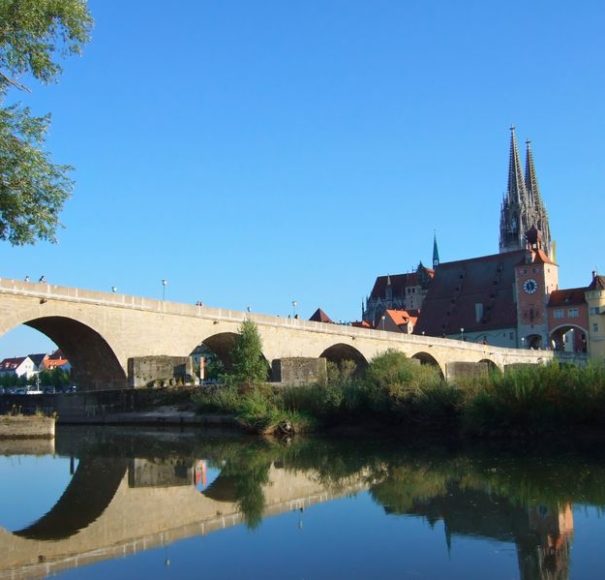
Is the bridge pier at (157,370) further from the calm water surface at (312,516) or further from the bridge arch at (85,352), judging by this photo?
the calm water surface at (312,516)

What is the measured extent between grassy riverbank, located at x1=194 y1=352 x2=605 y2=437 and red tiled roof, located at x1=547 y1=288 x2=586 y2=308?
70.8 metres

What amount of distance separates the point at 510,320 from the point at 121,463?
86.7 meters

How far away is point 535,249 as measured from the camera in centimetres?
9756

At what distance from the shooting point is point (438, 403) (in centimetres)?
2169

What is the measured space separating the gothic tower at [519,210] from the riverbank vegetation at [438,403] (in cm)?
11111

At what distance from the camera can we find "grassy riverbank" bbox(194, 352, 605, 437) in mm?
19094

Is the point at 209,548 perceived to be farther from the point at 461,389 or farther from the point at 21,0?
the point at 461,389

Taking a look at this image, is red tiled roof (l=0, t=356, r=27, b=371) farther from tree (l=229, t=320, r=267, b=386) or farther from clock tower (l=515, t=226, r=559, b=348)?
tree (l=229, t=320, r=267, b=386)

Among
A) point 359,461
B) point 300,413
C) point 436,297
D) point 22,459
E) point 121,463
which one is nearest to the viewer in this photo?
point 359,461

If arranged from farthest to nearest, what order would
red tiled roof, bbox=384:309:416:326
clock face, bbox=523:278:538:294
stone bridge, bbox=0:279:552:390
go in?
red tiled roof, bbox=384:309:416:326 < clock face, bbox=523:278:538:294 < stone bridge, bbox=0:279:552:390

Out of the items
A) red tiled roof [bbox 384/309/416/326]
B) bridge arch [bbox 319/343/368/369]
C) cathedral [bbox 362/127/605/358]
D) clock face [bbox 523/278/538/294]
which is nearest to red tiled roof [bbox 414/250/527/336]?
cathedral [bbox 362/127/605/358]

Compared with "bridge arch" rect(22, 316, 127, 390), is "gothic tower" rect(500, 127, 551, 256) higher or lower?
higher

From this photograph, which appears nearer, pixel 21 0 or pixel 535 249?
pixel 21 0

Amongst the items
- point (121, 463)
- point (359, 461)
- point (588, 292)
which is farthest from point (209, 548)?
point (588, 292)
